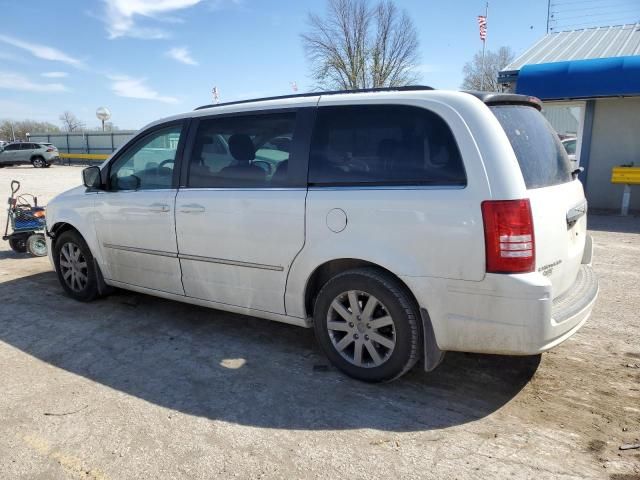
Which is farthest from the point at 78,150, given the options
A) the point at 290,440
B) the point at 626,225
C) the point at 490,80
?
the point at 290,440

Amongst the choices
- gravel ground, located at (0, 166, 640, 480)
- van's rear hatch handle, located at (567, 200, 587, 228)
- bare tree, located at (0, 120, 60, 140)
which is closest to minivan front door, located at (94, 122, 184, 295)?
gravel ground, located at (0, 166, 640, 480)

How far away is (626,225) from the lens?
9.48m

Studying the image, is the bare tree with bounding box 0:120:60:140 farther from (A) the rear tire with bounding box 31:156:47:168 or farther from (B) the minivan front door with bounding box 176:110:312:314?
(B) the minivan front door with bounding box 176:110:312:314

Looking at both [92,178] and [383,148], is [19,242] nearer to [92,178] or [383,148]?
[92,178]

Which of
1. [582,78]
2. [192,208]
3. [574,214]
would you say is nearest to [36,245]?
[192,208]

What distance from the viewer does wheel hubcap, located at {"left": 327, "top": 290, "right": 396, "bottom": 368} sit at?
126 inches

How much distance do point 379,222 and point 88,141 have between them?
135 feet

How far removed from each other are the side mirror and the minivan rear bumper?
3.27 metres

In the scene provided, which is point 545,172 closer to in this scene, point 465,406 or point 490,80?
point 465,406

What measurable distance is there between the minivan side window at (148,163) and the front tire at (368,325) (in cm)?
188

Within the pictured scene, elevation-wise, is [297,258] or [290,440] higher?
[297,258]

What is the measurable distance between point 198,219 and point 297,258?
1.00 m

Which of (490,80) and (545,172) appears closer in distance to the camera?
(545,172)

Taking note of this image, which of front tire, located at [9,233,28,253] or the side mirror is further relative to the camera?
front tire, located at [9,233,28,253]
